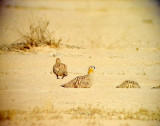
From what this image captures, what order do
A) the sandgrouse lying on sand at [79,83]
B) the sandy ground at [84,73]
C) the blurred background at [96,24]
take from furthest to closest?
the blurred background at [96,24], the sandgrouse lying on sand at [79,83], the sandy ground at [84,73]

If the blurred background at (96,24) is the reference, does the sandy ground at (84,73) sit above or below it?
below

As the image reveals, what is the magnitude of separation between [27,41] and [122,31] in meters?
7.94

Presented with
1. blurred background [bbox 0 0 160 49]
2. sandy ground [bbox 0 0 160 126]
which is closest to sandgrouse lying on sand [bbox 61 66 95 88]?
sandy ground [bbox 0 0 160 126]

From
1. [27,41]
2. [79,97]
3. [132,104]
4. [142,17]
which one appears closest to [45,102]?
[79,97]

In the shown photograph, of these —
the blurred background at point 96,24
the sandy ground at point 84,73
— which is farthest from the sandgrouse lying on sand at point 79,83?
the blurred background at point 96,24

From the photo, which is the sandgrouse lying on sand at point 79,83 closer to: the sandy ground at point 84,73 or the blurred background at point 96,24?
the sandy ground at point 84,73

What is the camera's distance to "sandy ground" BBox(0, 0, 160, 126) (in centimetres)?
773

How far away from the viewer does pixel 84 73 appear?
11.7 m

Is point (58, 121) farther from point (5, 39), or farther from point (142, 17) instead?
point (142, 17)

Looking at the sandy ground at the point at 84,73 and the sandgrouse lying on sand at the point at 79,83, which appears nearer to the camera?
the sandy ground at the point at 84,73

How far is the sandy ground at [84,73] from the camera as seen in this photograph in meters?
7.73

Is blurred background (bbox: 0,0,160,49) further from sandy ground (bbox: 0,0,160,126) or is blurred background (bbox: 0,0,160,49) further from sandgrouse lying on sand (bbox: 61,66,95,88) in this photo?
sandgrouse lying on sand (bbox: 61,66,95,88)

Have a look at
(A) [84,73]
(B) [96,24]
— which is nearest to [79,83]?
(A) [84,73]

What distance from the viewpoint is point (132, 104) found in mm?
8656
